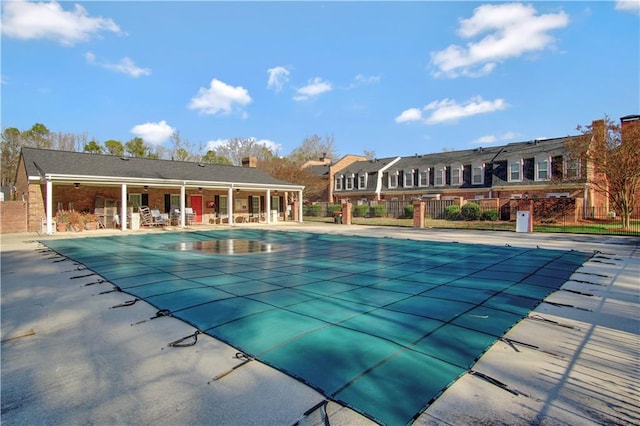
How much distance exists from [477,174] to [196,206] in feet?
73.6

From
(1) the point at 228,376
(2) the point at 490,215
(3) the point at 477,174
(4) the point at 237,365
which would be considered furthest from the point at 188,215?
(3) the point at 477,174

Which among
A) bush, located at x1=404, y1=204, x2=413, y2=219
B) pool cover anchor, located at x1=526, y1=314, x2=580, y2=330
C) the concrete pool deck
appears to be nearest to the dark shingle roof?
bush, located at x1=404, y1=204, x2=413, y2=219

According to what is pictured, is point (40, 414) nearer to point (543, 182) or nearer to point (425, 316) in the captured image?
point (425, 316)

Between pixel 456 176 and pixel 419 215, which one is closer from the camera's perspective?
pixel 419 215

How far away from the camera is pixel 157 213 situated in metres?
19.5

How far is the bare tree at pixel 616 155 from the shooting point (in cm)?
1659

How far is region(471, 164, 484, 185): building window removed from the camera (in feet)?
94.2

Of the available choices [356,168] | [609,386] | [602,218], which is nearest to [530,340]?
[609,386]

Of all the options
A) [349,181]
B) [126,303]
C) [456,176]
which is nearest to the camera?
[126,303]

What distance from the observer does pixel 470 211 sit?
23.5 m

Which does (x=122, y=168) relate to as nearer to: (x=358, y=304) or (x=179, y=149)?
(x=358, y=304)

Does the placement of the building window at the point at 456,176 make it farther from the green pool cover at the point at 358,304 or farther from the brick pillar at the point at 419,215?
the green pool cover at the point at 358,304

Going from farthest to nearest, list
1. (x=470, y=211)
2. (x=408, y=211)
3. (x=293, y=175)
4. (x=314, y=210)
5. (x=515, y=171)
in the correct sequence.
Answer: (x=293, y=175) < (x=314, y=210) < (x=408, y=211) < (x=515, y=171) < (x=470, y=211)

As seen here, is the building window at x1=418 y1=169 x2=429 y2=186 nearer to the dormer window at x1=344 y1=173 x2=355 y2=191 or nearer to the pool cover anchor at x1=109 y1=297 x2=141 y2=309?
the dormer window at x1=344 y1=173 x2=355 y2=191
